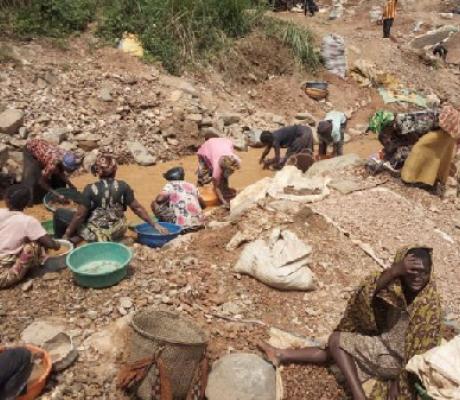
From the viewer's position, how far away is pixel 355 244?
191 inches

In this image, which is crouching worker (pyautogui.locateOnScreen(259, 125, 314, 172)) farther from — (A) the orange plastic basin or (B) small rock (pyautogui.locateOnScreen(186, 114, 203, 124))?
(A) the orange plastic basin

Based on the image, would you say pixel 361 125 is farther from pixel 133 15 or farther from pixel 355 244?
pixel 355 244

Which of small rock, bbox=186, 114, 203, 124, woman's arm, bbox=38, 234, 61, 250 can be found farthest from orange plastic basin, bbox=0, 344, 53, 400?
small rock, bbox=186, 114, 203, 124

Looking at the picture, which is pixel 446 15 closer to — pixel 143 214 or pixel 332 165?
pixel 332 165

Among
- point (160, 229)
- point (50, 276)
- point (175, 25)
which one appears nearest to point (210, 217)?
point (160, 229)

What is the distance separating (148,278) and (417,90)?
10.8 metres

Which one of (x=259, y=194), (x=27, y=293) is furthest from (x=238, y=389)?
(x=259, y=194)

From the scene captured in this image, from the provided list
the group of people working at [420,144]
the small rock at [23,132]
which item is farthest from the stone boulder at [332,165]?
the small rock at [23,132]

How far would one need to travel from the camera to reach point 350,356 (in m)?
3.20

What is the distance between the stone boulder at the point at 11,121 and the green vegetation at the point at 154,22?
2.94m

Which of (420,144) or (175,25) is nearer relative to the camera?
(420,144)

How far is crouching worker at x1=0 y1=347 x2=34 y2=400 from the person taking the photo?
2668mm

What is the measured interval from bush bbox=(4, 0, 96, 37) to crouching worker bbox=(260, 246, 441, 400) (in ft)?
28.1

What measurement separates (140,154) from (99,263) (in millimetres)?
3983
